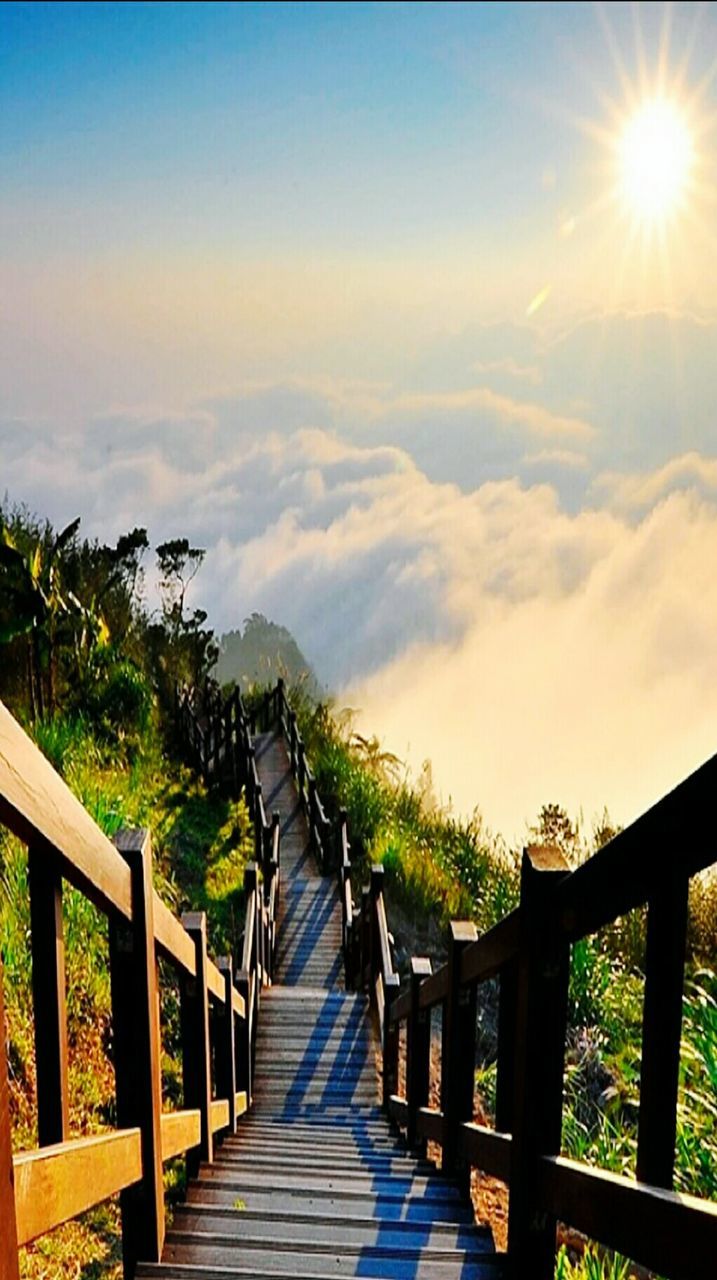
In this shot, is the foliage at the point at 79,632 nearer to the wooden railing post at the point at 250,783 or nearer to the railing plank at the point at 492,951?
the wooden railing post at the point at 250,783

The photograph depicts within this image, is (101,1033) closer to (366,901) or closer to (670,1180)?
(366,901)

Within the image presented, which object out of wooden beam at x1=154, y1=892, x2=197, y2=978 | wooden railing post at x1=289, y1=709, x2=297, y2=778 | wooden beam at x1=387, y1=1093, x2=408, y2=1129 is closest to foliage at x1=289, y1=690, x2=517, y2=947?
wooden railing post at x1=289, y1=709, x2=297, y2=778

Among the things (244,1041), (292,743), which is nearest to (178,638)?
(292,743)

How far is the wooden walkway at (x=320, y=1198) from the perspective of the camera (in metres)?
2.04

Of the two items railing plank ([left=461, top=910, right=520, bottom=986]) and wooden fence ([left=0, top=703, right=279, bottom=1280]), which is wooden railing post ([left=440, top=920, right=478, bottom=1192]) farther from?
wooden fence ([left=0, top=703, right=279, bottom=1280])

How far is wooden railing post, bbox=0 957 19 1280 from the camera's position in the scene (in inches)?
42.2

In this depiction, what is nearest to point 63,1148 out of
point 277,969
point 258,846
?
point 277,969

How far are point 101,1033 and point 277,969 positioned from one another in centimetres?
385

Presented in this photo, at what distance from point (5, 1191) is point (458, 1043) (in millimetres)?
1937

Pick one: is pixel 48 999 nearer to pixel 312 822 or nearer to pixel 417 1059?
pixel 417 1059

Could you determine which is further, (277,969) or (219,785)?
(219,785)

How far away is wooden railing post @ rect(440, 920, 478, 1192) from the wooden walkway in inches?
10.1

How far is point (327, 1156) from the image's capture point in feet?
12.0

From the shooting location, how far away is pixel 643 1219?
1187 mm
